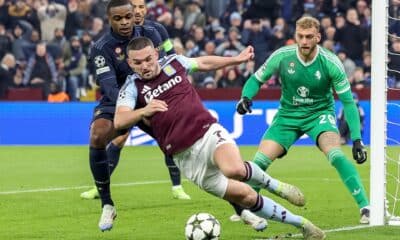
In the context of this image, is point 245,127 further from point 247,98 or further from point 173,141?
point 173,141

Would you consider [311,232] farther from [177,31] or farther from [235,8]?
[235,8]

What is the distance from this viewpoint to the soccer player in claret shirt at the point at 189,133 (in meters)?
8.34

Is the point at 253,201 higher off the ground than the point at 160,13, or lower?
higher

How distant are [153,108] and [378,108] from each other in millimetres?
2667

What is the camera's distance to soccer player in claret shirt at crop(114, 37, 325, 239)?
8.34 m

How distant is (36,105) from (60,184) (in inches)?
322

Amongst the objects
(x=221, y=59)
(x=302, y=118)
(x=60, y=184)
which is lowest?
(x=60, y=184)

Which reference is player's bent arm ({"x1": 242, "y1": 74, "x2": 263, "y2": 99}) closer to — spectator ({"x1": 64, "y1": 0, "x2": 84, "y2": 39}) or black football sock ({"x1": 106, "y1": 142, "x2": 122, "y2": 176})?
black football sock ({"x1": 106, "y1": 142, "x2": 122, "y2": 176})

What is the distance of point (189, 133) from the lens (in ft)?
27.8

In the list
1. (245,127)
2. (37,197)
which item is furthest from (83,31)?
(37,197)

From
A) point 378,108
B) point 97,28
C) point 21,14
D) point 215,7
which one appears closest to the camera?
point 378,108

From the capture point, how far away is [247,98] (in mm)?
10102

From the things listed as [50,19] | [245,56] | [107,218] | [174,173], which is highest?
[245,56]

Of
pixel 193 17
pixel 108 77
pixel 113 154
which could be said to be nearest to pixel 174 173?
pixel 113 154
